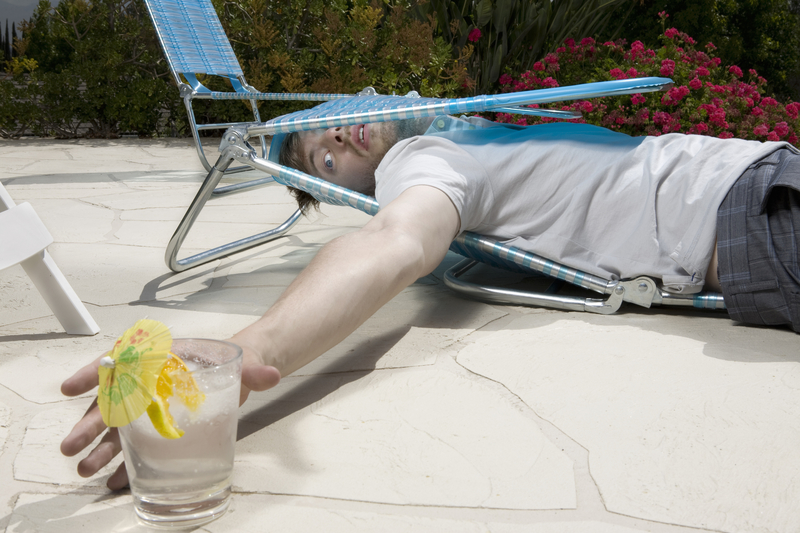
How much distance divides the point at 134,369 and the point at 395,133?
1507mm

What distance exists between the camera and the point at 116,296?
2.10 metres

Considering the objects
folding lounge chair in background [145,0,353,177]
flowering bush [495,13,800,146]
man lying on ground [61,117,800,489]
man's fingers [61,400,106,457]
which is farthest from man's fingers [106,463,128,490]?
flowering bush [495,13,800,146]

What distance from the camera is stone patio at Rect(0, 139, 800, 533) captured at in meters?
0.91

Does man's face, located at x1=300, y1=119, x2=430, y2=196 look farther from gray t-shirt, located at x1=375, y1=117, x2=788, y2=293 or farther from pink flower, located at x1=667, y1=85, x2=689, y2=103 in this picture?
pink flower, located at x1=667, y1=85, x2=689, y2=103

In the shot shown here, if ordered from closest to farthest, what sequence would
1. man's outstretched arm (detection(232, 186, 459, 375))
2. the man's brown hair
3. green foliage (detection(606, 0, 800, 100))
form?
man's outstretched arm (detection(232, 186, 459, 375)) → the man's brown hair → green foliage (detection(606, 0, 800, 100))

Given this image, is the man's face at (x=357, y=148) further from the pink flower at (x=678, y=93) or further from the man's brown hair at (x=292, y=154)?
the pink flower at (x=678, y=93)

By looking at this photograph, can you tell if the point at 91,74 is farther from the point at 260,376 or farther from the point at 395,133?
the point at 260,376

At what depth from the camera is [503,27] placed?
19.6ft

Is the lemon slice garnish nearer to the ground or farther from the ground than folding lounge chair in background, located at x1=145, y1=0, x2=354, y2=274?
nearer to the ground

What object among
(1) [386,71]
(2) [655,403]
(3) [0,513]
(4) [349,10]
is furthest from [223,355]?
(4) [349,10]

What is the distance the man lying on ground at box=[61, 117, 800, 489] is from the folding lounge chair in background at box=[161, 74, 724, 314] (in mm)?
39

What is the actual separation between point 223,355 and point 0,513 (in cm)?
39

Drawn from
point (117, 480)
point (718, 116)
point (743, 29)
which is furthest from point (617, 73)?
point (743, 29)

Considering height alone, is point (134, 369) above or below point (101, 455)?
above
